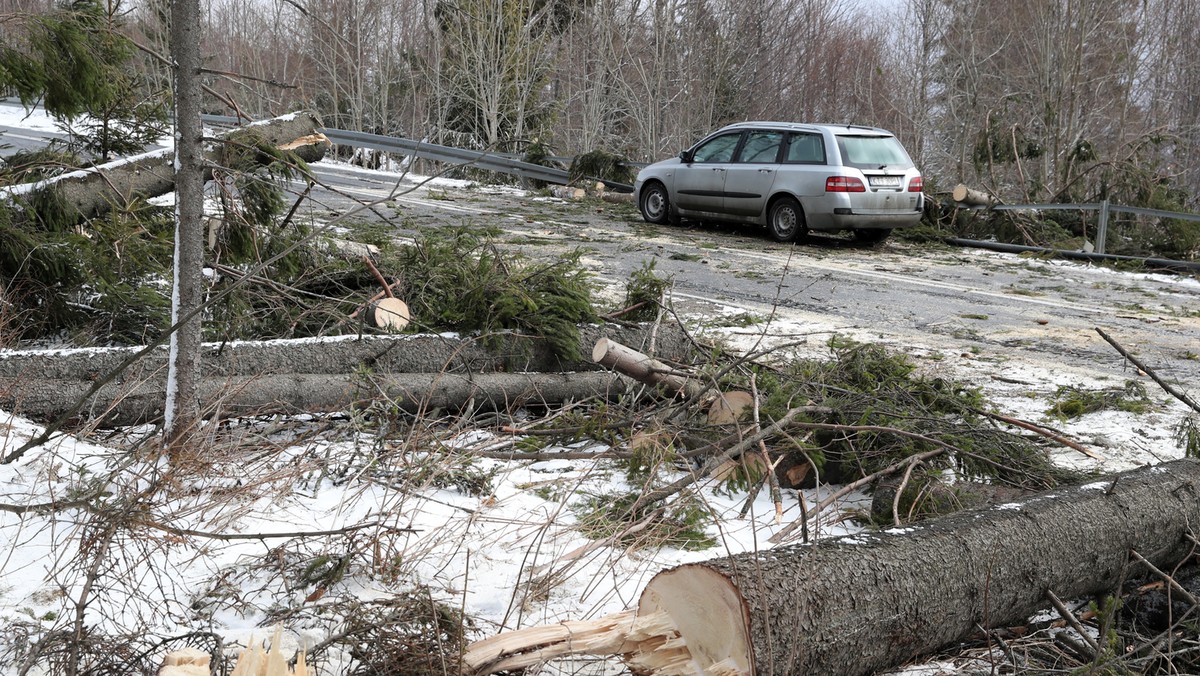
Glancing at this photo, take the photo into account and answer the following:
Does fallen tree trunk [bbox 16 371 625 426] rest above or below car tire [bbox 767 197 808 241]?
below

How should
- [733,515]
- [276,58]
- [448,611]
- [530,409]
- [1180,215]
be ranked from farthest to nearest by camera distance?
A: [276,58] < [1180,215] < [530,409] < [733,515] < [448,611]

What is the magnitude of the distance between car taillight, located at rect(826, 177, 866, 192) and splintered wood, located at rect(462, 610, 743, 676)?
1100 cm

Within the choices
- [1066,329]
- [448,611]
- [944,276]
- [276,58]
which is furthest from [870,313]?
[276,58]

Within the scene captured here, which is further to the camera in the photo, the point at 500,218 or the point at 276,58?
the point at 276,58

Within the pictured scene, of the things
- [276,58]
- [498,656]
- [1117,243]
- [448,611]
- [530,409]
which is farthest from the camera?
[276,58]

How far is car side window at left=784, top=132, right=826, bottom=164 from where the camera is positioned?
1341 centimetres

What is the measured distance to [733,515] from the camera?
14.5ft

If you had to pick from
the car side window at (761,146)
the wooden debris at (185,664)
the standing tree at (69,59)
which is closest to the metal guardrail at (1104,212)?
the car side window at (761,146)

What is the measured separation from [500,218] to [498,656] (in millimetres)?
11492

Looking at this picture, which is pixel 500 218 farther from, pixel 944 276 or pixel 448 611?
pixel 448 611

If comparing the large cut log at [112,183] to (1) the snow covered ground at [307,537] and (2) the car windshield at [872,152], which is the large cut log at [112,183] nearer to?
(1) the snow covered ground at [307,537]

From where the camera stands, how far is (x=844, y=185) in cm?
1300

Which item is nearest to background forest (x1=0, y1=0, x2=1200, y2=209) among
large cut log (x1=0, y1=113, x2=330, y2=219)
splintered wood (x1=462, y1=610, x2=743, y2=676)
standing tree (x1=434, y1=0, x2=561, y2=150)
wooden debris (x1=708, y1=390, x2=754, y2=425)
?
standing tree (x1=434, y1=0, x2=561, y2=150)

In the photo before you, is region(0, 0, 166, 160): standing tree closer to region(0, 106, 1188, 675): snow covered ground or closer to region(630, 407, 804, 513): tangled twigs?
region(0, 106, 1188, 675): snow covered ground
